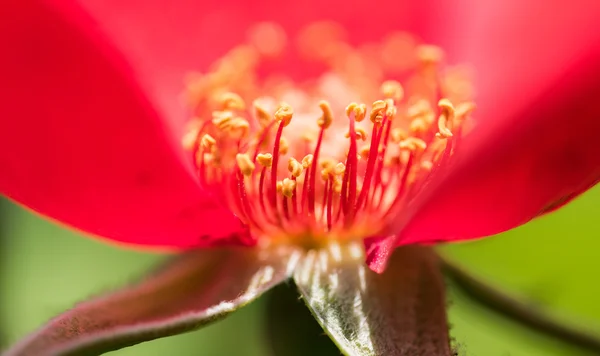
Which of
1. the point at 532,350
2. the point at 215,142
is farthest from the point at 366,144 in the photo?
the point at 532,350

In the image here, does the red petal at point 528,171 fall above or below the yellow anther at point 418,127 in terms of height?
below

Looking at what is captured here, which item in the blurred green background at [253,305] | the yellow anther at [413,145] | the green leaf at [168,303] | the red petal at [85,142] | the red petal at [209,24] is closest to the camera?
the green leaf at [168,303]

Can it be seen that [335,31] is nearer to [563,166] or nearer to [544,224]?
[544,224]

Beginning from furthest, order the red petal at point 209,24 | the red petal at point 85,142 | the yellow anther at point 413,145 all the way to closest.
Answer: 1. the red petal at point 209,24
2. the yellow anther at point 413,145
3. the red petal at point 85,142

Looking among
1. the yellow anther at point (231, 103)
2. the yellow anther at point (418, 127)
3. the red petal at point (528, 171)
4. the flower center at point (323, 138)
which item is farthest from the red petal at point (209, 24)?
the red petal at point (528, 171)

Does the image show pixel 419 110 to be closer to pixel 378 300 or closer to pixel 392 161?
pixel 392 161

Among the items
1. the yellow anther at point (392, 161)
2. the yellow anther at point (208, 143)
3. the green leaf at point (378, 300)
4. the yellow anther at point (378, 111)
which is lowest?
the green leaf at point (378, 300)

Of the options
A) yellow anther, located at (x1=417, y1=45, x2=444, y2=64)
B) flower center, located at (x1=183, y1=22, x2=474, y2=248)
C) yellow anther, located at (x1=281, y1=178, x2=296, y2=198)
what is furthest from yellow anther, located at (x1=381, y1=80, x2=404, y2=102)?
yellow anther, located at (x1=281, y1=178, x2=296, y2=198)

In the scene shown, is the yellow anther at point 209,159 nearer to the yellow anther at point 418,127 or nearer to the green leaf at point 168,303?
the green leaf at point 168,303
